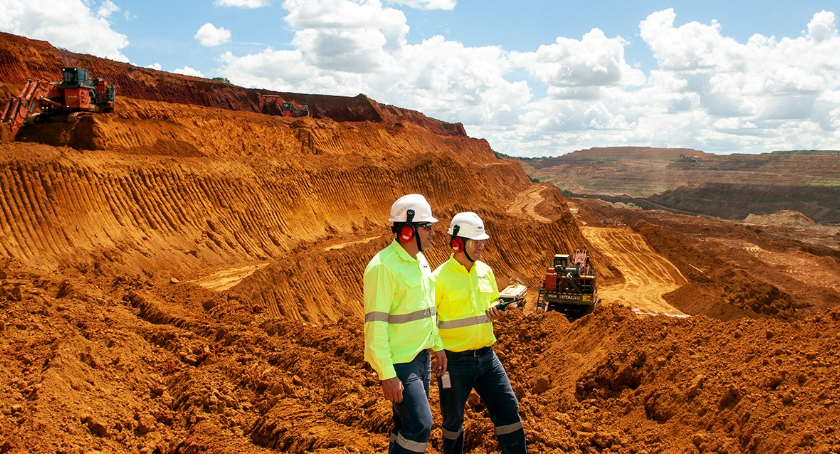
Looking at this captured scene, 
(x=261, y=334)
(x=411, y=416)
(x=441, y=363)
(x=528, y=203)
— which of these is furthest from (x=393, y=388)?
(x=528, y=203)

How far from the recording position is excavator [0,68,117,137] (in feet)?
74.4

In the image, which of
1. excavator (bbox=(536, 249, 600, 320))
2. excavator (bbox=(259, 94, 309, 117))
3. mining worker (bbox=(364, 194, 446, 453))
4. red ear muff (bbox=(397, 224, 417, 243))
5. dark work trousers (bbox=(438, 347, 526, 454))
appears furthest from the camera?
excavator (bbox=(259, 94, 309, 117))

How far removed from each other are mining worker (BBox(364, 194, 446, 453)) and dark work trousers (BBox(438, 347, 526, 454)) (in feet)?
1.14

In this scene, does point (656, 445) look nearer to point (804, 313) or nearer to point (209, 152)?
point (804, 313)

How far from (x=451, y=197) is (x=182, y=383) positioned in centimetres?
2756

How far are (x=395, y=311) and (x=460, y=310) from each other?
0.81 m

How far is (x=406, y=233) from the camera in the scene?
4.48 meters

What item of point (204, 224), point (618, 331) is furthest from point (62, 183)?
point (618, 331)

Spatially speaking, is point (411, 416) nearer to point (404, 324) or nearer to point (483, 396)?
point (404, 324)

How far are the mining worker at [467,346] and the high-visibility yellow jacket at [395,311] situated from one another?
39cm

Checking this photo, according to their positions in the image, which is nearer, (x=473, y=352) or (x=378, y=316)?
(x=378, y=316)

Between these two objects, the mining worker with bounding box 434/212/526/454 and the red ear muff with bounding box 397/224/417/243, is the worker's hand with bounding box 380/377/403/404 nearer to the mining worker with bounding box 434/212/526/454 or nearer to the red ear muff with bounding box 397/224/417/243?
the mining worker with bounding box 434/212/526/454

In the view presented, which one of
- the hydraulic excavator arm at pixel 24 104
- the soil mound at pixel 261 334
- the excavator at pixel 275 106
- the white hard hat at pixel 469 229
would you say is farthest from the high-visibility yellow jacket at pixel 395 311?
the excavator at pixel 275 106

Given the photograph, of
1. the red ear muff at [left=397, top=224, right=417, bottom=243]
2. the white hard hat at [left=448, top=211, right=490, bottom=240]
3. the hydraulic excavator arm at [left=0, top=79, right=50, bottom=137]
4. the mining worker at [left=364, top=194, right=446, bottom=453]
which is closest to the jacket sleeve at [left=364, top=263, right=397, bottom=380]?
the mining worker at [left=364, top=194, right=446, bottom=453]
